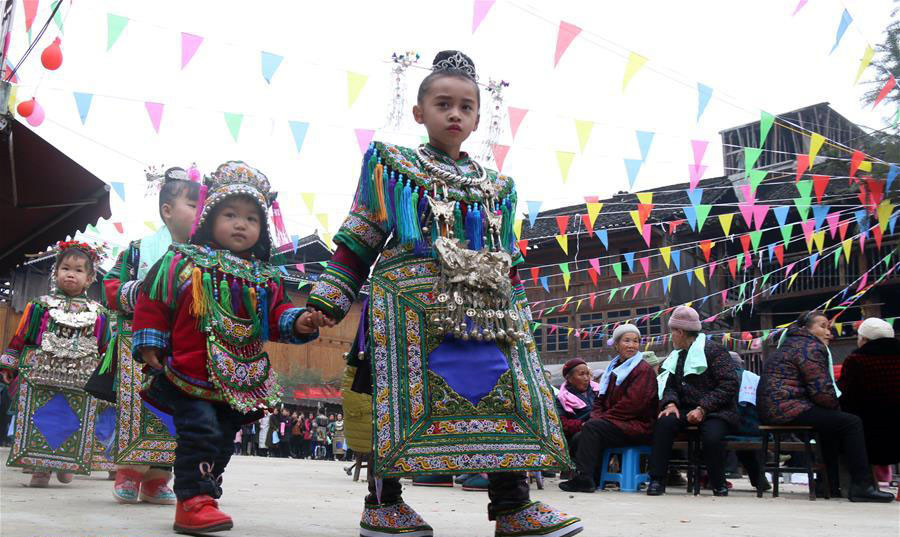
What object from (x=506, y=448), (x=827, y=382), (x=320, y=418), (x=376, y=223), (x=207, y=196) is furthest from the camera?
(x=320, y=418)

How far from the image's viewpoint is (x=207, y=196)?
13.7 ft

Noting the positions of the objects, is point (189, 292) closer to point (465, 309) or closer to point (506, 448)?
point (465, 309)

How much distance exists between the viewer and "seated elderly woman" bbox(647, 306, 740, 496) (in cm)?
722

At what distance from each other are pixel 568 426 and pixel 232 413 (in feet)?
17.4

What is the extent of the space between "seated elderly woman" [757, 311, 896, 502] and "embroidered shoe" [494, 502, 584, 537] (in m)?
4.35

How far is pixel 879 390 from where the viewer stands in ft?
23.5

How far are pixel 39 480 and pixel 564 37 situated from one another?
5892mm

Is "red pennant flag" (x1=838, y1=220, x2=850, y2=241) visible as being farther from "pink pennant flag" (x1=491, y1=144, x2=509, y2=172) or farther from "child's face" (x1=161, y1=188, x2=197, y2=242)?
"child's face" (x1=161, y1=188, x2=197, y2=242)

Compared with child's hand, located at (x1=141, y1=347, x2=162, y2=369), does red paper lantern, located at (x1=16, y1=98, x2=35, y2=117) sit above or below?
above

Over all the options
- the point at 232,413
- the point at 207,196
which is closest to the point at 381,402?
the point at 232,413

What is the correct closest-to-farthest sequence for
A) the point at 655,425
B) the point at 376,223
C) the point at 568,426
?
the point at 376,223, the point at 655,425, the point at 568,426

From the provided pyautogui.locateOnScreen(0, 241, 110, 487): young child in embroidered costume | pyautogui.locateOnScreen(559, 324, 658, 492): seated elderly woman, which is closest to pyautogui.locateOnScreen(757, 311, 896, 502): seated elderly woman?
pyautogui.locateOnScreen(559, 324, 658, 492): seated elderly woman

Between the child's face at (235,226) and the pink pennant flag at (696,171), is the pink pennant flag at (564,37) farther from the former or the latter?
the child's face at (235,226)

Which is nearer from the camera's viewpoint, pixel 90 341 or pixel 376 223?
pixel 376 223
